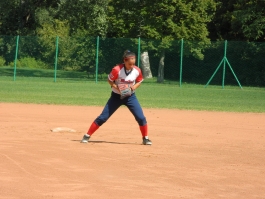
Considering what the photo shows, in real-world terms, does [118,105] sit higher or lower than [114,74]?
lower

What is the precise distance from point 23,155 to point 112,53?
2661 centimetres

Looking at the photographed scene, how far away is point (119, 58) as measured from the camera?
37.1 m

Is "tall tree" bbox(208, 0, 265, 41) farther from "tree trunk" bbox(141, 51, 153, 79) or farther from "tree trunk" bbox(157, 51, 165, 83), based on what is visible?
"tree trunk" bbox(141, 51, 153, 79)

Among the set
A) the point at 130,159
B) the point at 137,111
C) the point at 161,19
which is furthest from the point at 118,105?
the point at 161,19

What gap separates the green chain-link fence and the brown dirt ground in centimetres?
1875

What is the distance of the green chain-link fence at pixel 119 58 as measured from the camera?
1425 inches

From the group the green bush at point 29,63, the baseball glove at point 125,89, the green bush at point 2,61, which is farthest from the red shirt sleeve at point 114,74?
the green bush at point 2,61

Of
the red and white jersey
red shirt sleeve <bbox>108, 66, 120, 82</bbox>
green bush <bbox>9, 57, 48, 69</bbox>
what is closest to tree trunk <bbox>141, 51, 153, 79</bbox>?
green bush <bbox>9, 57, 48, 69</bbox>

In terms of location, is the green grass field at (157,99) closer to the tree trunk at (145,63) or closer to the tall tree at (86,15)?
the tree trunk at (145,63)

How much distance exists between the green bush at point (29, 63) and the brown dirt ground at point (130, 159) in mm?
18938

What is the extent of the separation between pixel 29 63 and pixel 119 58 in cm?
516

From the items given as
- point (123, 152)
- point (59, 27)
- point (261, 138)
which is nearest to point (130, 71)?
point (123, 152)

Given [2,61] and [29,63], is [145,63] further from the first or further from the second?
[2,61]

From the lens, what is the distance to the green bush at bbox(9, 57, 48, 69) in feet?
119
